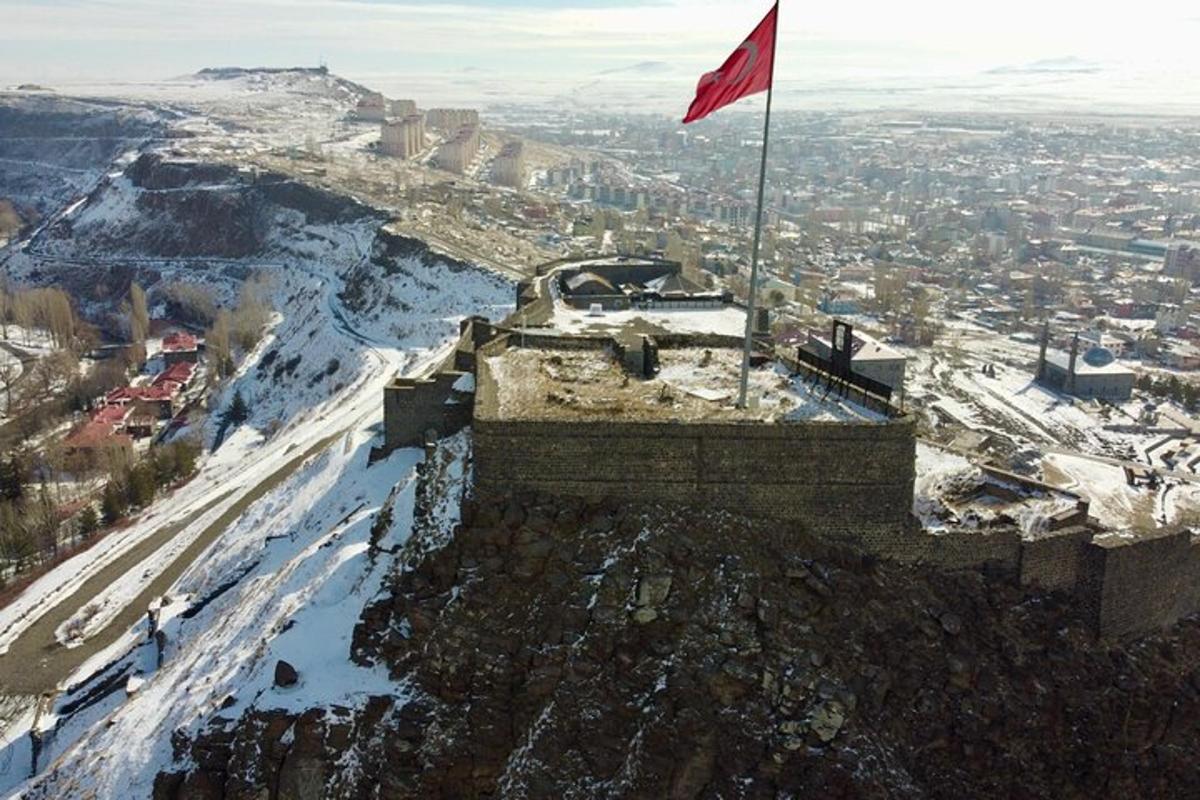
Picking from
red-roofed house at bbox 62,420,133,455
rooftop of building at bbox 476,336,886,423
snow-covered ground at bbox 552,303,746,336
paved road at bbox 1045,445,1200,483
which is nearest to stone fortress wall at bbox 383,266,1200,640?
rooftop of building at bbox 476,336,886,423

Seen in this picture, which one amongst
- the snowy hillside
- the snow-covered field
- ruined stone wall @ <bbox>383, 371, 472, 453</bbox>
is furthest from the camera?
the snow-covered field

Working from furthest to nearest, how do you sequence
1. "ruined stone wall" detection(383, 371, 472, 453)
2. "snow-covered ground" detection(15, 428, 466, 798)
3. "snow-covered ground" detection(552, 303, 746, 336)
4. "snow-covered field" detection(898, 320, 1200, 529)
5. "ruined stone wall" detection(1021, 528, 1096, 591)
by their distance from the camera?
"snow-covered ground" detection(552, 303, 746, 336) → "snow-covered field" detection(898, 320, 1200, 529) → "ruined stone wall" detection(383, 371, 472, 453) → "ruined stone wall" detection(1021, 528, 1096, 591) → "snow-covered ground" detection(15, 428, 466, 798)

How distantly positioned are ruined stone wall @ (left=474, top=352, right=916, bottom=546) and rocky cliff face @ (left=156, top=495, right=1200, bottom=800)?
547 mm

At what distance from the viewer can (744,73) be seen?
70.1 ft

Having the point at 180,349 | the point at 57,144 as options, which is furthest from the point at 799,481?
the point at 57,144

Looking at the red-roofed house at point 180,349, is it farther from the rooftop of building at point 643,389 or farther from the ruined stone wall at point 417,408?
the rooftop of building at point 643,389

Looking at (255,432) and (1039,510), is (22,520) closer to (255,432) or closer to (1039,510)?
(255,432)

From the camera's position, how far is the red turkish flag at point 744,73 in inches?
827

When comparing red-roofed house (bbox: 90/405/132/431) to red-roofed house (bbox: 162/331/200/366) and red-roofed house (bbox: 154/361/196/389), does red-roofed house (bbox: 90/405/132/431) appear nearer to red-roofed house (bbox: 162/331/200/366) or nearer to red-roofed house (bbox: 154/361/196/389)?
red-roofed house (bbox: 154/361/196/389)

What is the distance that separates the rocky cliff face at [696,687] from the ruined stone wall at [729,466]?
0.55m

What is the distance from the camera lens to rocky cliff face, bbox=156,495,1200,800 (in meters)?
18.9

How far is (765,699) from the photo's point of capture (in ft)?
63.3

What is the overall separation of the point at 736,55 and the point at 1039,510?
13.0m

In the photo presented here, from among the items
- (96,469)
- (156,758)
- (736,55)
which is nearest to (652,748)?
(156,758)
